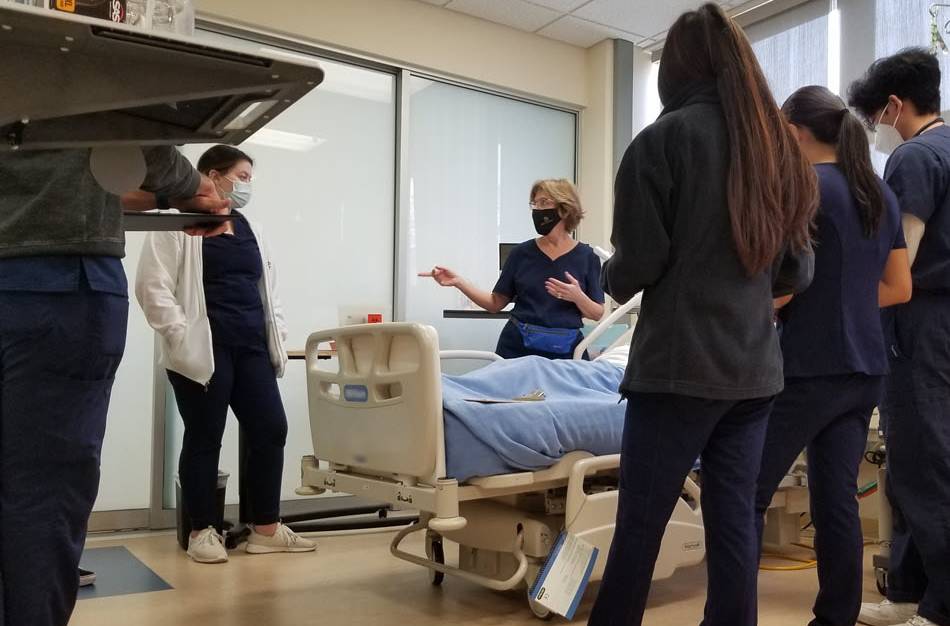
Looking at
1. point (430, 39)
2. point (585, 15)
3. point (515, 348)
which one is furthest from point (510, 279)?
point (585, 15)

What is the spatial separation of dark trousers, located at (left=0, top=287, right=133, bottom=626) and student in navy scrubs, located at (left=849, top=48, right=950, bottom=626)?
1.88m

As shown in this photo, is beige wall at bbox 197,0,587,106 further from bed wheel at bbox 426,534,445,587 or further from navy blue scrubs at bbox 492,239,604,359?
bed wheel at bbox 426,534,445,587

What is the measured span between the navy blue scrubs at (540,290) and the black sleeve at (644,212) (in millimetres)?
1639

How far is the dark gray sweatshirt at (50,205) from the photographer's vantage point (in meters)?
1.20

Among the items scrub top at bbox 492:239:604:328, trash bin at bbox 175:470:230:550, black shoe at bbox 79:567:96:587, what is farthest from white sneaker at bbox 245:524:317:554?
scrub top at bbox 492:239:604:328

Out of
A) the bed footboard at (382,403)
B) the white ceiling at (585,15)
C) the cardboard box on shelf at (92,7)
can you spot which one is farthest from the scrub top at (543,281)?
the cardboard box on shelf at (92,7)

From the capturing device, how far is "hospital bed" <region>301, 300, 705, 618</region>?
7.40 feet

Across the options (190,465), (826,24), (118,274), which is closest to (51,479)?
(118,274)

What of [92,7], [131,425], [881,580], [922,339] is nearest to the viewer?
[92,7]

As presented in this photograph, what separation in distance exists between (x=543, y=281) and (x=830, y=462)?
1.50 metres

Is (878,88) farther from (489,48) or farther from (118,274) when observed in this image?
(489,48)

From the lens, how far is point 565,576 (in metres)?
2.08

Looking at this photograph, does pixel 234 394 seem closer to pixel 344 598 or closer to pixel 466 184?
pixel 344 598

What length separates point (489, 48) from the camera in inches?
198
